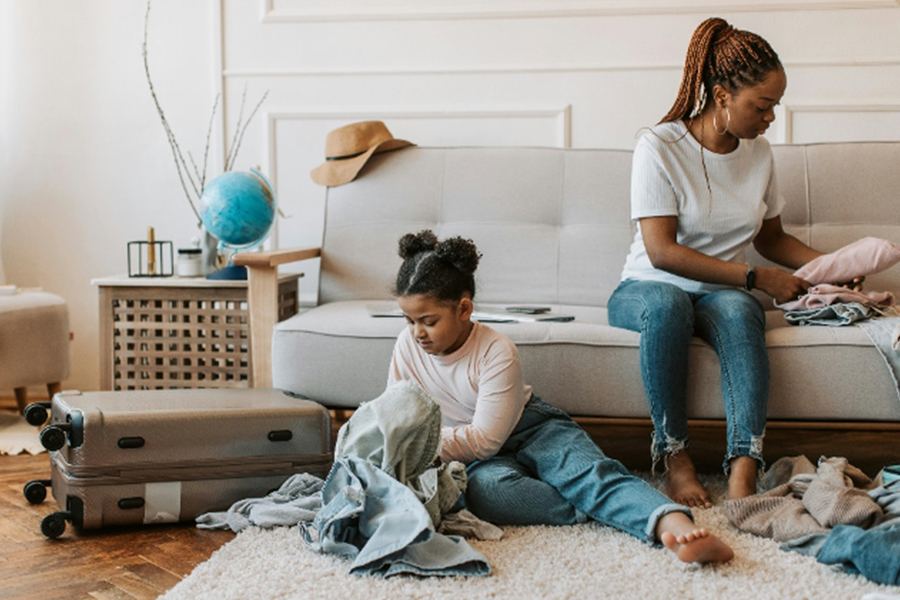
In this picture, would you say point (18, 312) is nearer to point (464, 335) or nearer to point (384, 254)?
point (384, 254)

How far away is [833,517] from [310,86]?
2144 mm

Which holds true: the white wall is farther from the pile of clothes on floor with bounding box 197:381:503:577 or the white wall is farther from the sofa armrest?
the pile of clothes on floor with bounding box 197:381:503:577

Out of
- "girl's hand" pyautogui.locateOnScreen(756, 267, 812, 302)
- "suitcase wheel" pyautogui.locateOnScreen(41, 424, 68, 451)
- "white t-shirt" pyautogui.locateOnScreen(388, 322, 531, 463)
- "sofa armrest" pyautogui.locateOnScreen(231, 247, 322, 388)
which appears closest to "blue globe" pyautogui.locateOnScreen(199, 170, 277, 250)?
"sofa armrest" pyautogui.locateOnScreen(231, 247, 322, 388)

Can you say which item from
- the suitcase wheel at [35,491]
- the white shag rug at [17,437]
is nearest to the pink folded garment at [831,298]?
the suitcase wheel at [35,491]

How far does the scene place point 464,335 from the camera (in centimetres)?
196

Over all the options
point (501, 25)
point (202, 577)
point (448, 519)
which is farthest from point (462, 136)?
point (202, 577)

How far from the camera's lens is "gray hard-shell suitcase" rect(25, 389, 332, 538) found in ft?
6.19

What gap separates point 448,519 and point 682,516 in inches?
16.7

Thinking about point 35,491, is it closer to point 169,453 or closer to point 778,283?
point 169,453

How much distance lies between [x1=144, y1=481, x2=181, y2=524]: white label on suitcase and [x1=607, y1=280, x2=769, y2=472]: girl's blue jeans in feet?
3.13

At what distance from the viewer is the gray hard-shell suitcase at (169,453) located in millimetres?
1888

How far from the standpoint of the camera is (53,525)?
6.08 feet

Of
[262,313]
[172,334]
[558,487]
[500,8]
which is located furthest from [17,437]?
[500,8]

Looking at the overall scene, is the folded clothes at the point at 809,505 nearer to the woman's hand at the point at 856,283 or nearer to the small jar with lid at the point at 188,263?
the woman's hand at the point at 856,283
